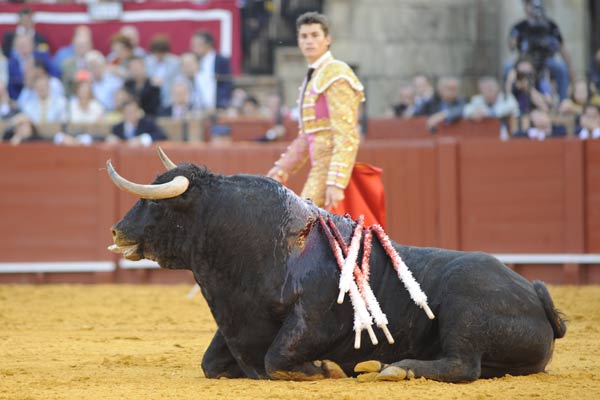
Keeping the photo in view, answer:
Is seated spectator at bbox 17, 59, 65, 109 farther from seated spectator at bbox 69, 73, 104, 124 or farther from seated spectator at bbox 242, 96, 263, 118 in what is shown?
seated spectator at bbox 242, 96, 263, 118

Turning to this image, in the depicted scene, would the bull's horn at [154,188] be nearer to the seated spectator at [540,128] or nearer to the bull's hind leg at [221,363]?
the bull's hind leg at [221,363]

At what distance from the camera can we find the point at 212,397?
4785mm

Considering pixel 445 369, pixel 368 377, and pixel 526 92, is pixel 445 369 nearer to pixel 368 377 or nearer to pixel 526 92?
pixel 368 377

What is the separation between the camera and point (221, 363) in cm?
540

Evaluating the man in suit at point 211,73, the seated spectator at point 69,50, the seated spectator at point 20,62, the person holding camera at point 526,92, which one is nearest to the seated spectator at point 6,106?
the seated spectator at point 20,62

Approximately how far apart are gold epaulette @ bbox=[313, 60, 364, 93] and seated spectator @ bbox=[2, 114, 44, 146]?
5702mm

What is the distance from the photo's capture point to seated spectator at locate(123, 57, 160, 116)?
41.4ft

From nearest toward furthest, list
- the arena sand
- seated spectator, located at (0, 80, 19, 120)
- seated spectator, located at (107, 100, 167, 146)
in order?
the arena sand, seated spectator, located at (107, 100, 167, 146), seated spectator, located at (0, 80, 19, 120)

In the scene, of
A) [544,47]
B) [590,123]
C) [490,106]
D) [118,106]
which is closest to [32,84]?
[118,106]

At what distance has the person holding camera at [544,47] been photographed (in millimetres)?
12266

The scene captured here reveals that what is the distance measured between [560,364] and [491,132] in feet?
22.9

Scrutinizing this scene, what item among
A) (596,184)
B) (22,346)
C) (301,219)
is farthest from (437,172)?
(301,219)

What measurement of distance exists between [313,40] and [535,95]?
238 inches

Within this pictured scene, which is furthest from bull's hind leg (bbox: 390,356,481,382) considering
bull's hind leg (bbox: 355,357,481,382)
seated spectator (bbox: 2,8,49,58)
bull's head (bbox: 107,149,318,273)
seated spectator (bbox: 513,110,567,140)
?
seated spectator (bbox: 2,8,49,58)
